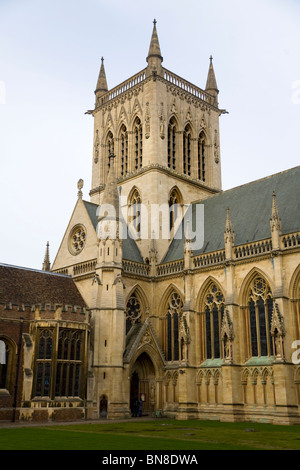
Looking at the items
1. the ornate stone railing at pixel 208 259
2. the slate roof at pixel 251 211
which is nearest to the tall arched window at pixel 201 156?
the slate roof at pixel 251 211

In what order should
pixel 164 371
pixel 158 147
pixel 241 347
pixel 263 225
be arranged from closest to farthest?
1. pixel 241 347
2. pixel 263 225
3. pixel 164 371
4. pixel 158 147

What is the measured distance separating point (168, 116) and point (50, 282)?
20737mm

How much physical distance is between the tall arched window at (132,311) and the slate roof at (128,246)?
3.37 meters

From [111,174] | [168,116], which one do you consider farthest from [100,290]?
[168,116]

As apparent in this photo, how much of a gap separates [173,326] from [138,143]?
64.2ft

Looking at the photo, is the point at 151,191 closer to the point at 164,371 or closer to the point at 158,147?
the point at 158,147

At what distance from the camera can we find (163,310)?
4097 cm

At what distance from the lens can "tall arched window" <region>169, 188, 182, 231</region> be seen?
46.4m

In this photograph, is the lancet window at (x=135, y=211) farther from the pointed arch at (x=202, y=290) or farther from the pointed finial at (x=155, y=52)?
the pointed finial at (x=155, y=52)

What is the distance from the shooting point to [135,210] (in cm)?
4750

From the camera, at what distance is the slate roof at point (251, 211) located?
35719 mm

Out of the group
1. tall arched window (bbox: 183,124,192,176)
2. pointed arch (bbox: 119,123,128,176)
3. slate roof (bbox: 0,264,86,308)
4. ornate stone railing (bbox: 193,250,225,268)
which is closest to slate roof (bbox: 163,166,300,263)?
ornate stone railing (bbox: 193,250,225,268)

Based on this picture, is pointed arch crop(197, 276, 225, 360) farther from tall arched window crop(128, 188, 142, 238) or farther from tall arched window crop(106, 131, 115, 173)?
tall arched window crop(106, 131, 115, 173)

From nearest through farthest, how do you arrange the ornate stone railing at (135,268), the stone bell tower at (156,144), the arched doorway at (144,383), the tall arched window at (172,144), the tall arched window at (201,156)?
the arched doorway at (144,383), the ornate stone railing at (135,268), the stone bell tower at (156,144), the tall arched window at (172,144), the tall arched window at (201,156)
